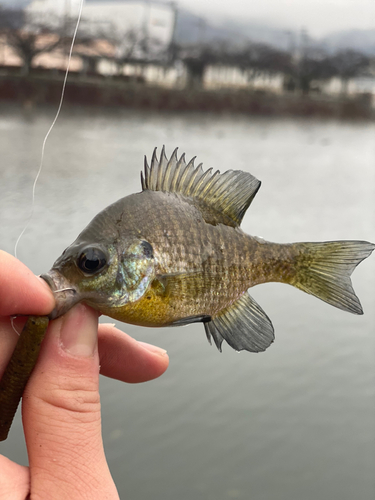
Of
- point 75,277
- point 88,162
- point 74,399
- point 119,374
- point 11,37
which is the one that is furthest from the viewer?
point 88,162

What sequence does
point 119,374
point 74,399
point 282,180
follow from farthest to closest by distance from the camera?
point 282,180, point 119,374, point 74,399

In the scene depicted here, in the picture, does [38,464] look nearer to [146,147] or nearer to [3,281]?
[3,281]

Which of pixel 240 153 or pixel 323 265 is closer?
pixel 323 265

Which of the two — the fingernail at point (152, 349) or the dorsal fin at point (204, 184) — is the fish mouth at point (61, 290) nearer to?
the dorsal fin at point (204, 184)

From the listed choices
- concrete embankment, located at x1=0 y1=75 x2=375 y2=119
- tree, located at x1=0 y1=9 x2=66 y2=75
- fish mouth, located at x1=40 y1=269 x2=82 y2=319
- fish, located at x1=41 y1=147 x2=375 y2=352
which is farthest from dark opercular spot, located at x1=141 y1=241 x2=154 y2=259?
concrete embankment, located at x1=0 y1=75 x2=375 y2=119

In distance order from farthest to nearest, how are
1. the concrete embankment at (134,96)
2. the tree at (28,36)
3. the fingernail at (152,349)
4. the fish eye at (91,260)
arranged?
the concrete embankment at (134,96) < the tree at (28,36) < the fingernail at (152,349) < the fish eye at (91,260)

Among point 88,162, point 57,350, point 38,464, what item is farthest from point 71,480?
point 88,162

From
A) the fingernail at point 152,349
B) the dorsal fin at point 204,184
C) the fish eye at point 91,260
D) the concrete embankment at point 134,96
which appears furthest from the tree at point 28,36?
the fish eye at point 91,260
